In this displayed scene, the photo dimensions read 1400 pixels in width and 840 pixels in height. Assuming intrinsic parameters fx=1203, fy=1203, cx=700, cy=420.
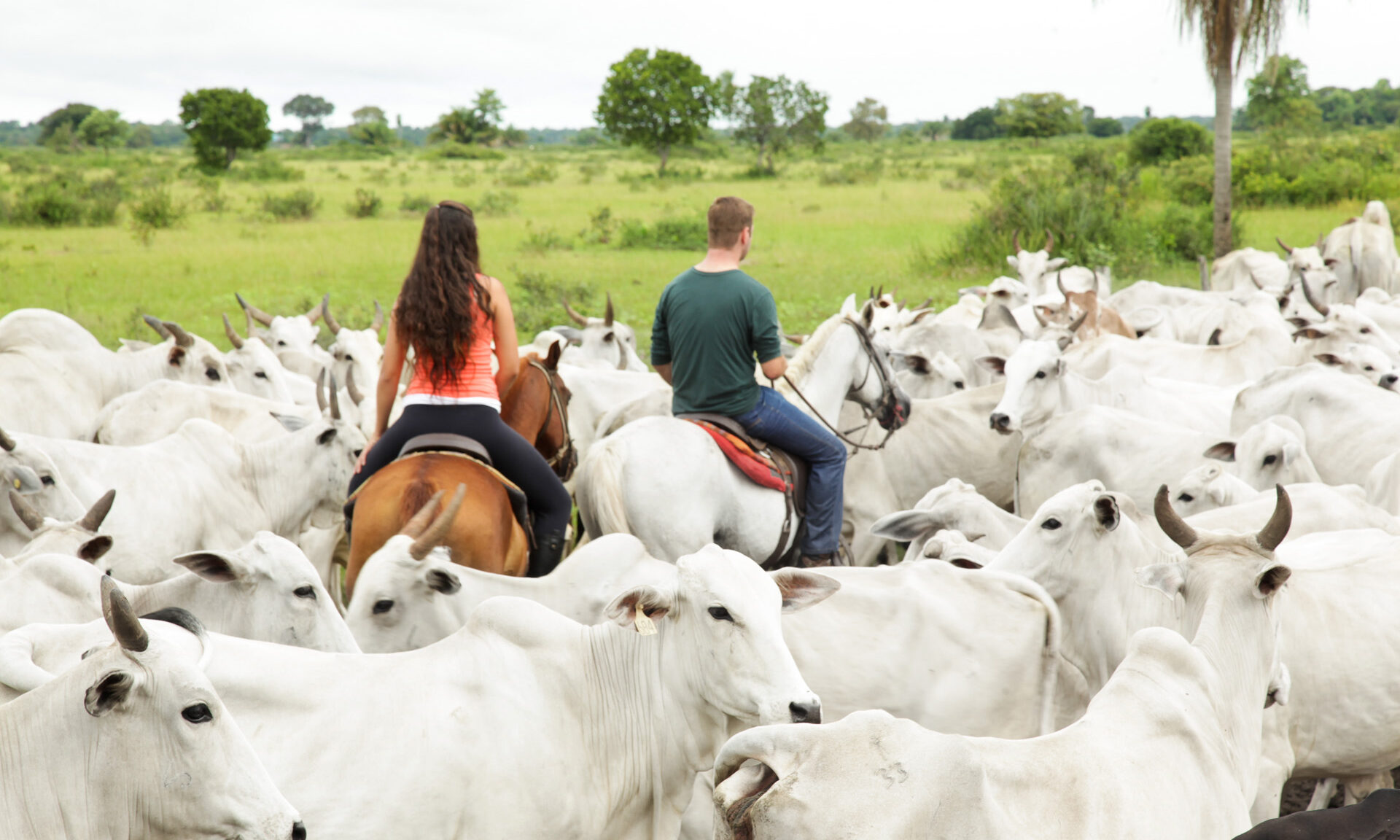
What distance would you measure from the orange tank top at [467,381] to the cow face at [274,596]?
88 centimetres

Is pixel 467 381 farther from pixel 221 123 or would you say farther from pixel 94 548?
pixel 221 123

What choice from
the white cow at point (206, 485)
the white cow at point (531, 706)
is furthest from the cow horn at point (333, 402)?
the white cow at point (531, 706)

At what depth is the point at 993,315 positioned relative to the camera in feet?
33.3

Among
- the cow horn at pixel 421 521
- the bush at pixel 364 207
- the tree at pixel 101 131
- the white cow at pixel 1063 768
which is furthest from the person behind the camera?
the tree at pixel 101 131

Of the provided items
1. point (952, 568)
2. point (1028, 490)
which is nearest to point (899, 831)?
point (952, 568)

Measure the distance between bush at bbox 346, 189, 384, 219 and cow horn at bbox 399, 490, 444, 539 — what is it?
22.8 meters

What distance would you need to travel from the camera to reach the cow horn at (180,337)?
319 inches

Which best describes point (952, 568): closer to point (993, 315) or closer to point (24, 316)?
point (993, 315)

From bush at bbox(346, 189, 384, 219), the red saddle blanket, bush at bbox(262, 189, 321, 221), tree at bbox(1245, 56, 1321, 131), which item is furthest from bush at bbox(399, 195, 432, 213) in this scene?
tree at bbox(1245, 56, 1321, 131)

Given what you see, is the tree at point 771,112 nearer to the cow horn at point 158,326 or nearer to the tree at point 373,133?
the tree at point 373,133

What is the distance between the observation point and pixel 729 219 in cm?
526

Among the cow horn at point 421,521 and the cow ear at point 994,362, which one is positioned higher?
the cow horn at point 421,521

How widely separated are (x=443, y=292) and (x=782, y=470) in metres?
1.91

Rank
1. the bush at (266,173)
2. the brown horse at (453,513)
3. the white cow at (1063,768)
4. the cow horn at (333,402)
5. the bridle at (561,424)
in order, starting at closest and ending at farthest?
1. the white cow at (1063,768)
2. the brown horse at (453,513)
3. the cow horn at (333,402)
4. the bridle at (561,424)
5. the bush at (266,173)
